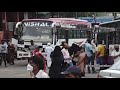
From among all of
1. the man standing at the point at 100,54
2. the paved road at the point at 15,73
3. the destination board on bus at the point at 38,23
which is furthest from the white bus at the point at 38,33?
the man standing at the point at 100,54

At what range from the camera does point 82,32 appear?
21922 mm

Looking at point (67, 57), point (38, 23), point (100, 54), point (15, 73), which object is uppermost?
point (38, 23)

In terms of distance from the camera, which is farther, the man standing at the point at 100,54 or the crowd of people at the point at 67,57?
the man standing at the point at 100,54

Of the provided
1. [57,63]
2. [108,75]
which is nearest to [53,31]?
[57,63]

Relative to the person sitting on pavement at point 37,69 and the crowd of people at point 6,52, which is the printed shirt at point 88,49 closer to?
the crowd of people at point 6,52

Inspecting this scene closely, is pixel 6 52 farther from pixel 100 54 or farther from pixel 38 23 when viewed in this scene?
pixel 100 54

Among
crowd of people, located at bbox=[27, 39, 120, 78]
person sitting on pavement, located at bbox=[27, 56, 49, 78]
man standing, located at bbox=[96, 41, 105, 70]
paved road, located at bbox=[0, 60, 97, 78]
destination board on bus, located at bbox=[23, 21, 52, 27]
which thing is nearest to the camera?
person sitting on pavement, located at bbox=[27, 56, 49, 78]

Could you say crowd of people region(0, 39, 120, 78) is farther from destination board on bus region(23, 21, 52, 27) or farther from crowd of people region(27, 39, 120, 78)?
destination board on bus region(23, 21, 52, 27)

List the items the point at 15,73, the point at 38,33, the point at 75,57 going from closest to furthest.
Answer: the point at 75,57 < the point at 15,73 < the point at 38,33

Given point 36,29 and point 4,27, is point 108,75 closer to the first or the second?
point 36,29

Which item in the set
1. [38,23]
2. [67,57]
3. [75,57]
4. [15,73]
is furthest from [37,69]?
[38,23]

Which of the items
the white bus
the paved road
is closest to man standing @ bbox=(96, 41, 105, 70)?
the paved road

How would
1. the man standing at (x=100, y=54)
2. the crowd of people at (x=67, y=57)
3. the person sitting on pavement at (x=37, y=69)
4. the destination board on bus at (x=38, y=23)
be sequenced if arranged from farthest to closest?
the destination board on bus at (x=38, y=23)
the man standing at (x=100, y=54)
the crowd of people at (x=67, y=57)
the person sitting on pavement at (x=37, y=69)

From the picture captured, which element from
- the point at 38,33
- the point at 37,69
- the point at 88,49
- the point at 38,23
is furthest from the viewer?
the point at 38,23
